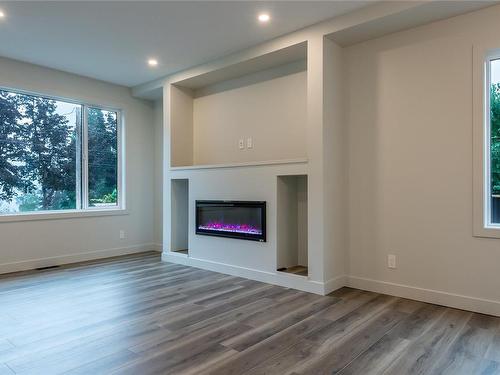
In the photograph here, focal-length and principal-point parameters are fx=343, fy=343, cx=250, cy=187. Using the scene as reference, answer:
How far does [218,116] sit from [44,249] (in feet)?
9.25

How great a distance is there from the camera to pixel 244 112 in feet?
14.1

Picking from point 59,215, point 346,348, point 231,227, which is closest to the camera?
point 346,348

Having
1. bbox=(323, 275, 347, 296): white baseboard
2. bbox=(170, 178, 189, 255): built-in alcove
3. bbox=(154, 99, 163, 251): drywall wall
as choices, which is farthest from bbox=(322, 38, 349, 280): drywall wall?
bbox=(154, 99, 163, 251): drywall wall

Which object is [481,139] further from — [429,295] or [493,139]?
[429,295]

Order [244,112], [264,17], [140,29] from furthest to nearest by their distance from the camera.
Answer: [244,112]
[140,29]
[264,17]

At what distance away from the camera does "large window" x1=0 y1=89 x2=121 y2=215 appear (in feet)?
13.7

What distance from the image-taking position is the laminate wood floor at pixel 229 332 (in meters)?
1.91

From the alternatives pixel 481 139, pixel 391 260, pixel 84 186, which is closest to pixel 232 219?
pixel 391 260

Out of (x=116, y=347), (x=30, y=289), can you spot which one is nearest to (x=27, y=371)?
(x=116, y=347)

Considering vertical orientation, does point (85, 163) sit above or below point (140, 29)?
below

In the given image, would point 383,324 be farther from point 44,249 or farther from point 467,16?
point 44,249

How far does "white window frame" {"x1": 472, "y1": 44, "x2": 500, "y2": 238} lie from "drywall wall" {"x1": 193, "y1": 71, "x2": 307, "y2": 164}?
1576 mm

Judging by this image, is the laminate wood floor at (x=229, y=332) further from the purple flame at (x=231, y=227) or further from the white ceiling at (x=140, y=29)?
the white ceiling at (x=140, y=29)

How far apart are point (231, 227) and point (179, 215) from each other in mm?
1102
